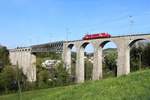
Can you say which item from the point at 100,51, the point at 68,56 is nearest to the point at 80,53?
the point at 68,56

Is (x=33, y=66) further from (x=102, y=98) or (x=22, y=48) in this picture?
(x=102, y=98)

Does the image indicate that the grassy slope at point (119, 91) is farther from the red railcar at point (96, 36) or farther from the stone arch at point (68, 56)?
the stone arch at point (68, 56)

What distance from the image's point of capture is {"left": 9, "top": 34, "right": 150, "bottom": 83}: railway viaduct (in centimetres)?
6153

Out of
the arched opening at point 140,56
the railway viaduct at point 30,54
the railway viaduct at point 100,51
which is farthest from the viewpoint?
the railway viaduct at point 30,54

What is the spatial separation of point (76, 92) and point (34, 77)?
7633cm

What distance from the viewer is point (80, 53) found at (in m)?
74.0

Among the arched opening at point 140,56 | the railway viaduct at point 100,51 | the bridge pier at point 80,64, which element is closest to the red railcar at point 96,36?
the railway viaduct at point 100,51

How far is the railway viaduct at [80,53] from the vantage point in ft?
202

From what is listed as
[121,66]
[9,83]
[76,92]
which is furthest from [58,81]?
[76,92]

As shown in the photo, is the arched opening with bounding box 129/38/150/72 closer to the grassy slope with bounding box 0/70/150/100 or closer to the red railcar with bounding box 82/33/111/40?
the red railcar with bounding box 82/33/111/40

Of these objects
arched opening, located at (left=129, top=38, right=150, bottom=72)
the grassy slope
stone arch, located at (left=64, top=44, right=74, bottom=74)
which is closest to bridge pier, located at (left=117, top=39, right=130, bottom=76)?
arched opening, located at (left=129, top=38, right=150, bottom=72)

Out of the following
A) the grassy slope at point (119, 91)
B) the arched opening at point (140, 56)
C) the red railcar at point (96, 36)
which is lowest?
the grassy slope at point (119, 91)

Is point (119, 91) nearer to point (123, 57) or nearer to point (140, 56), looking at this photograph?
point (123, 57)

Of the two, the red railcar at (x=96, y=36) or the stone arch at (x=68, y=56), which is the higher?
the red railcar at (x=96, y=36)
